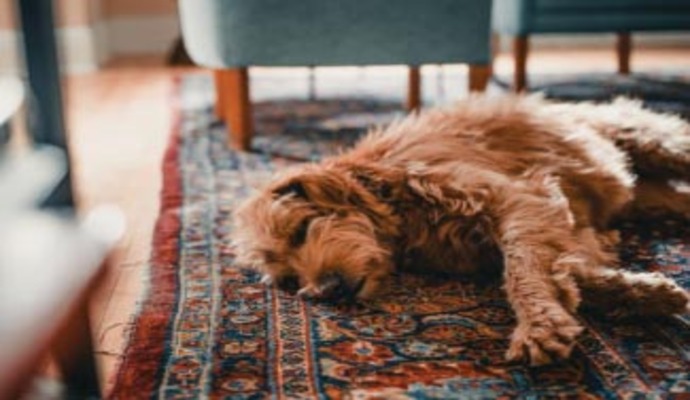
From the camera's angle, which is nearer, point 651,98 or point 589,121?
point 589,121

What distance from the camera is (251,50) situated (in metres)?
3.20

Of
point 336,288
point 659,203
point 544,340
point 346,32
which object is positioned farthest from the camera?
point 346,32

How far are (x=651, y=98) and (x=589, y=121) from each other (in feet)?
6.25

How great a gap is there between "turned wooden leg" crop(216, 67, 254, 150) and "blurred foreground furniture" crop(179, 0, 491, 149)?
0.12 ft

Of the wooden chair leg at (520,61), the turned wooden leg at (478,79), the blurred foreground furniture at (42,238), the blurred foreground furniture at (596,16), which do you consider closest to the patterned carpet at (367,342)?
the blurred foreground furniture at (42,238)

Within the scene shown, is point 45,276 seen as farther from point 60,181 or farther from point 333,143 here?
point 333,143

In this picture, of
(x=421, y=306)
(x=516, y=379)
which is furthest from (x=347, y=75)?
(x=516, y=379)

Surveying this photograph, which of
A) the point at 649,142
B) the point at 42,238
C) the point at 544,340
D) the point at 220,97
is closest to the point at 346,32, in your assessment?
the point at 220,97

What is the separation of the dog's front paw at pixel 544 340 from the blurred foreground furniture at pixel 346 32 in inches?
72.5

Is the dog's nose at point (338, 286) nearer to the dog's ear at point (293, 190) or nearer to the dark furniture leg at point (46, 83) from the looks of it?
the dog's ear at point (293, 190)

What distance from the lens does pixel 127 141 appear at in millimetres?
3670

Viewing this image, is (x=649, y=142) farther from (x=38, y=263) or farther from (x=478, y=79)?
(x=38, y=263)

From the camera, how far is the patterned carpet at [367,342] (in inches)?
56.3

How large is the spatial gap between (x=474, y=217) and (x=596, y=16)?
2630 mm
